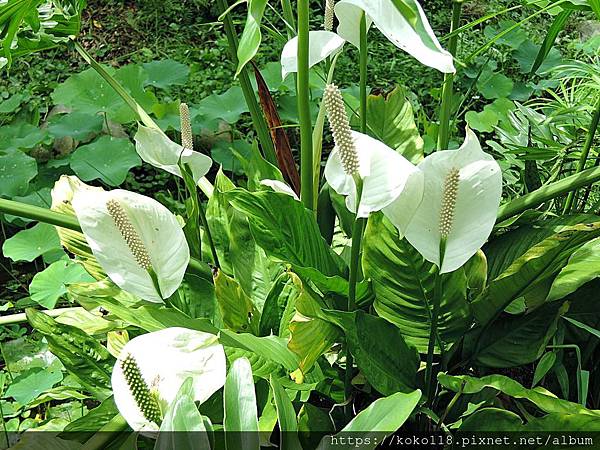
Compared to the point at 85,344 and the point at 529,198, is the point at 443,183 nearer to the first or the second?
the point at 529,198

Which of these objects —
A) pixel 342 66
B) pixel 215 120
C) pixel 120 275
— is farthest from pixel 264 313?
pixel 342 66

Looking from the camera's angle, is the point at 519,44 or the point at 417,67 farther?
the point at 417,67

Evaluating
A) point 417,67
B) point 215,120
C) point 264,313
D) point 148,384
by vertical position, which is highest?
point 148,384

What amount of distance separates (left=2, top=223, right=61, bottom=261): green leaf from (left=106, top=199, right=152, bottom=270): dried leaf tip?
0.70 meters

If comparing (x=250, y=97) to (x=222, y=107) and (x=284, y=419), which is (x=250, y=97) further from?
(x=222, y=107)

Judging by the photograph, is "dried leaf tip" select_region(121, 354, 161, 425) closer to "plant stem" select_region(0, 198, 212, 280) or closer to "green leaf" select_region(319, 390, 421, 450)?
"green leaf" select_region(319, 390, 421, 450)

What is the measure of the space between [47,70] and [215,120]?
2.75 ft

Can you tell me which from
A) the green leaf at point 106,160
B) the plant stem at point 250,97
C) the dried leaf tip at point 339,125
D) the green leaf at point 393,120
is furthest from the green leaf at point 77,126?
the dried leaf tip at point 339,125

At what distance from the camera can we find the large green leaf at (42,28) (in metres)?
0.84

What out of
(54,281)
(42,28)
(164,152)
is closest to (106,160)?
(54,281)

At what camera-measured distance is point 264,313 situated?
84cm

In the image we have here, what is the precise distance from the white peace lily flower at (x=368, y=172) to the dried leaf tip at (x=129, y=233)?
201 millimetres

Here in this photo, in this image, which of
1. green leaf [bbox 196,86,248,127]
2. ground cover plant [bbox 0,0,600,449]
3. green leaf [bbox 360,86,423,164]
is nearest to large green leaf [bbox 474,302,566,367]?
ground cover plant [bbox 0,0,600,449]

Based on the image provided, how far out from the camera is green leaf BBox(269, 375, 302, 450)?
0.61m
